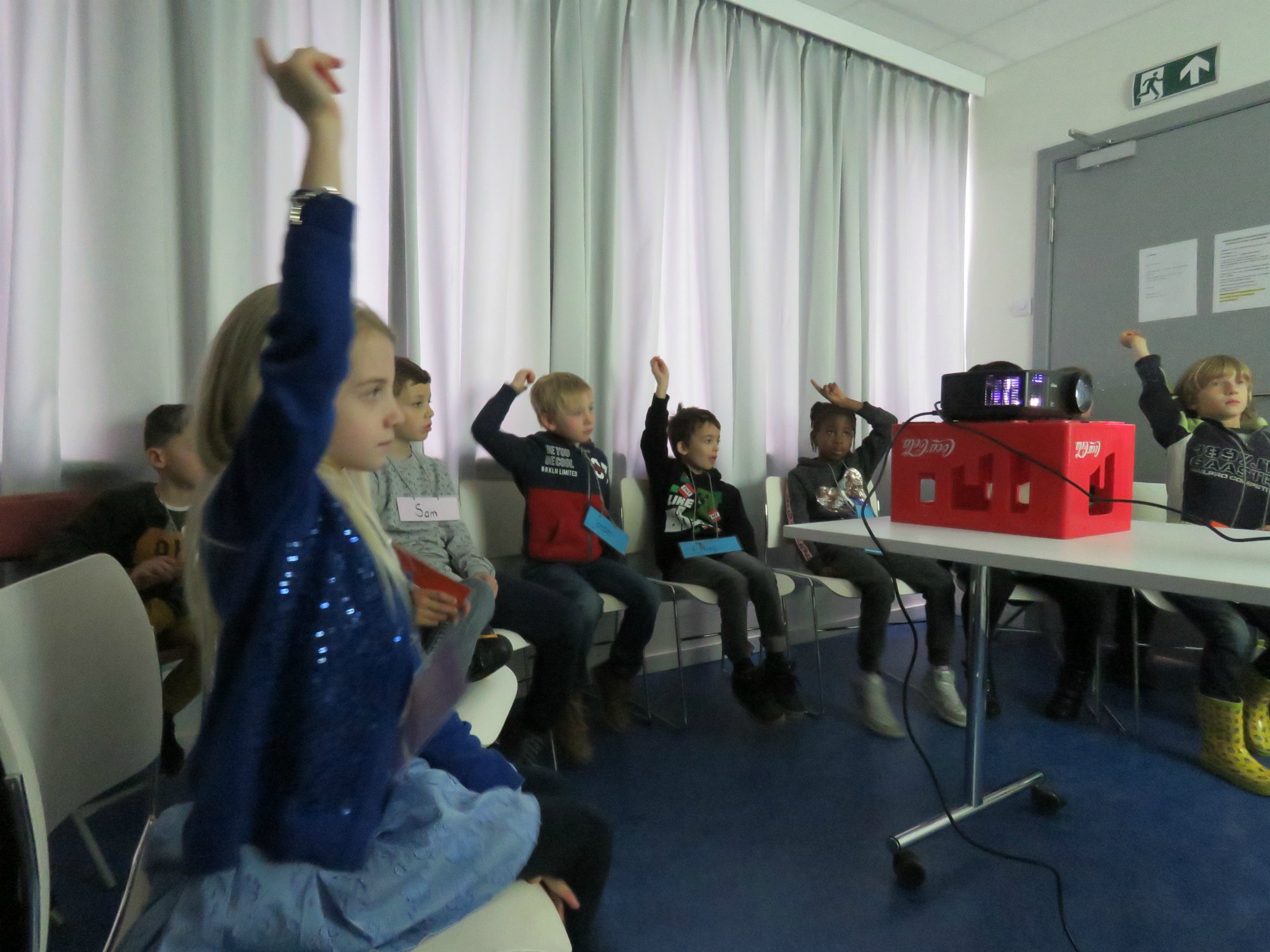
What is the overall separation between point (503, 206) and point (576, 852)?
2.30 m

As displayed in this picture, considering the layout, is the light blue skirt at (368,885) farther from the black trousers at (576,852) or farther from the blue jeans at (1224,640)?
the blue jeans at (1224,640)

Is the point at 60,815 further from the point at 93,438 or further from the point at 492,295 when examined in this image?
the point at 492,295

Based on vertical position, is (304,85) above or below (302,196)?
above

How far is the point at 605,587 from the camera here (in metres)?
2.41

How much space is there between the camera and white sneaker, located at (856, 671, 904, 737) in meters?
2.34

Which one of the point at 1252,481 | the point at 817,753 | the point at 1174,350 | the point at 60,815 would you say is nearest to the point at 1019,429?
the point at 817,753

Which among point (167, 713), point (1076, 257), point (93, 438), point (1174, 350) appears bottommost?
point (167, 713)

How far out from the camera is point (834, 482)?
3125mm

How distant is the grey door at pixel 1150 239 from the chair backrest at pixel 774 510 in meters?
1.58

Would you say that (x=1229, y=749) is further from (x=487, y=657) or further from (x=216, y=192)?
(x=216, y=192)

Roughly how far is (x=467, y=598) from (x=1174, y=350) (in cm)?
337

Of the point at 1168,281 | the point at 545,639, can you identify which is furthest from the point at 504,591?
the point at 1168,281

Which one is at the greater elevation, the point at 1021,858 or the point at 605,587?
the point at 605,587

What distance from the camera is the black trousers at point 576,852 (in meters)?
0.83
